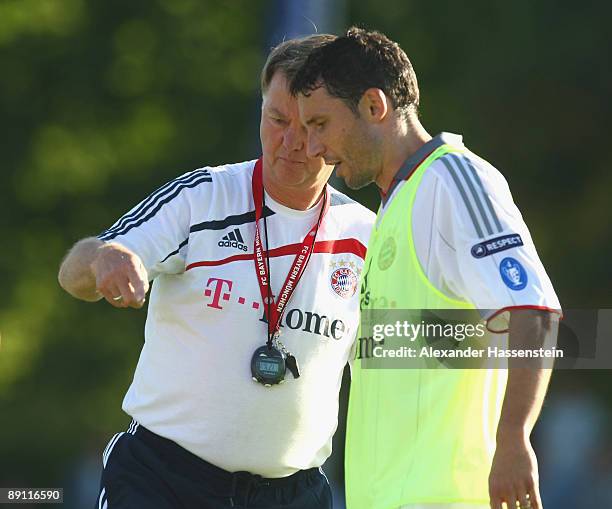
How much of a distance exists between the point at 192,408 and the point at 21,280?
962cm

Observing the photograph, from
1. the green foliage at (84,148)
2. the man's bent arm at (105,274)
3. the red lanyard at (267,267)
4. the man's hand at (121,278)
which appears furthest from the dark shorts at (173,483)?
the green foliage at (84,148)

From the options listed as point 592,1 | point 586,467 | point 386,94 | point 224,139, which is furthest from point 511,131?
point 386,94

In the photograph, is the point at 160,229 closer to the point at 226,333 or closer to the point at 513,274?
the point at 226,333

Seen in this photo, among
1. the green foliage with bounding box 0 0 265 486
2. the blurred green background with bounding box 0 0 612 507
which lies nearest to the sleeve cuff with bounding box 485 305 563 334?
the blurred green background with bounding box 0 0 612 507

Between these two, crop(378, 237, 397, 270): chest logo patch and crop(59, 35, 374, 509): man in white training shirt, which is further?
crop(59, 35, 374, 509): man in white training shirt

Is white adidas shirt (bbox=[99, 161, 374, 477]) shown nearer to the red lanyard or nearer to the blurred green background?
the red lanyard

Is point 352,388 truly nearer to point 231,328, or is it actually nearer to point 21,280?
point 231,328

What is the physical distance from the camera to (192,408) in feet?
16.9

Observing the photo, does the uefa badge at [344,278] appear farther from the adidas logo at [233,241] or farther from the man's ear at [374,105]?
the man's ear at [374,105]

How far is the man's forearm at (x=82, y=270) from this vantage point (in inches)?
185

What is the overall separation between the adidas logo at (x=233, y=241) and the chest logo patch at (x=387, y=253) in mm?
1041

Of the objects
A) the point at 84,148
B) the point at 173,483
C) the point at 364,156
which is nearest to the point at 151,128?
the point at 84,148

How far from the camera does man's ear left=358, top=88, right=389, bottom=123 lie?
177 inches

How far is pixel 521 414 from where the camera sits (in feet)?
12.7
